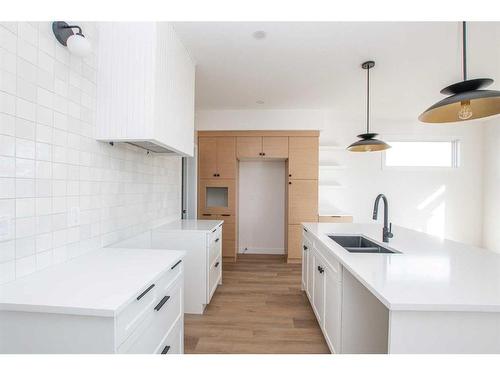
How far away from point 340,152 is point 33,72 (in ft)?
14.4

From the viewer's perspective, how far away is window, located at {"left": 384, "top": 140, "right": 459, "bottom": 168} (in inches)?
179

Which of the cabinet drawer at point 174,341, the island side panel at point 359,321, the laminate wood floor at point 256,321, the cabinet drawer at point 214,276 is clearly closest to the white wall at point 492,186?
the laminate wood floor at point 256,321

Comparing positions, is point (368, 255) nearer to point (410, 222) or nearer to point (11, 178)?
point (11, 178)

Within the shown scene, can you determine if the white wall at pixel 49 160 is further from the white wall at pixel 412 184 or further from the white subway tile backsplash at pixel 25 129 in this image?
the white wall at pixel 412 184

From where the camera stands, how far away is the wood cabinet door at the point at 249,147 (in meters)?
4.09

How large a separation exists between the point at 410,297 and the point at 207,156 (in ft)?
11.8

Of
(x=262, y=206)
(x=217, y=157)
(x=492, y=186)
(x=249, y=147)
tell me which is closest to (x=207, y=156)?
(x=217, y=157)

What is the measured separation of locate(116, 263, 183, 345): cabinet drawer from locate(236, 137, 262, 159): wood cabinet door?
9.61 ft

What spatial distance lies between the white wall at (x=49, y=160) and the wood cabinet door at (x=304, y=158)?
8.99 ft

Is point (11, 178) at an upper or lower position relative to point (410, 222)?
upper

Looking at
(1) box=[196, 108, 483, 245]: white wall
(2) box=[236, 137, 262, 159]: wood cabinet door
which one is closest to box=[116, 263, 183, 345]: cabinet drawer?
(2) box=[236, 137, 262, 159]: wood cabinet door

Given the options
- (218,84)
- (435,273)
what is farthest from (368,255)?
(218,84)

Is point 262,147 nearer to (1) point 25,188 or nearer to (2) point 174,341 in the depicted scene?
(2) point 174,341

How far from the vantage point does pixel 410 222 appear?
A: 456 cm
